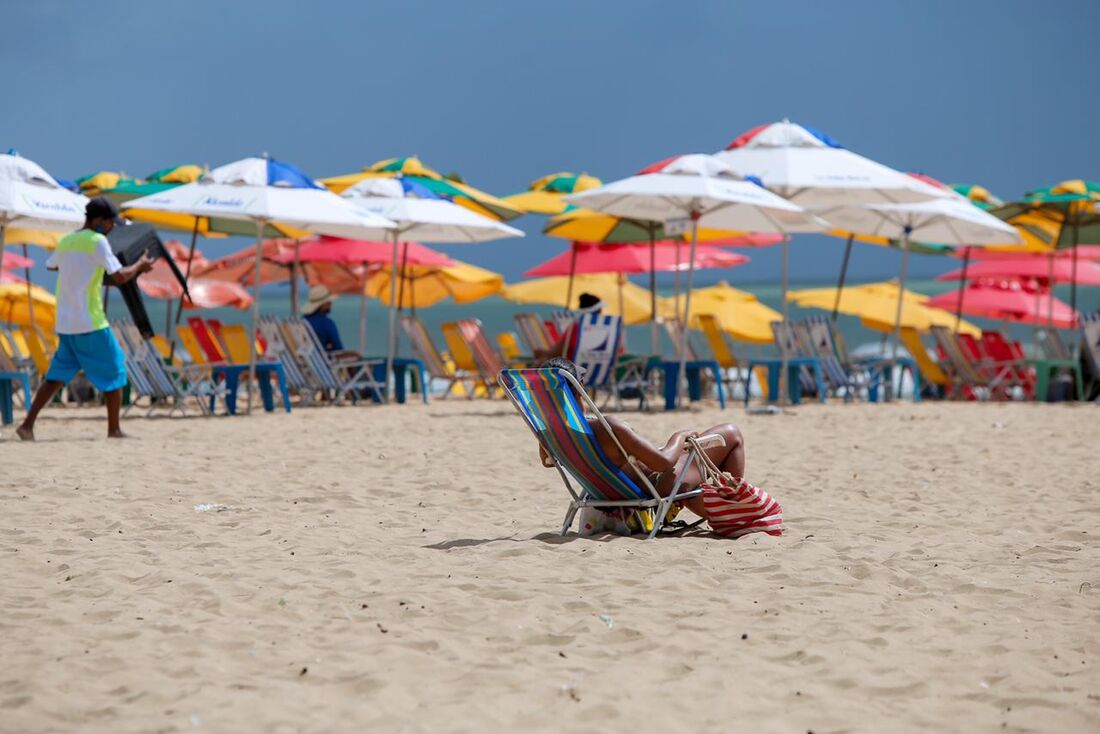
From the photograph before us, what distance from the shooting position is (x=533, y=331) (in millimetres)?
14125

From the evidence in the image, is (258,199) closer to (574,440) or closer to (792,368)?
(792,368)

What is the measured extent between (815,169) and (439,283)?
7.68 m

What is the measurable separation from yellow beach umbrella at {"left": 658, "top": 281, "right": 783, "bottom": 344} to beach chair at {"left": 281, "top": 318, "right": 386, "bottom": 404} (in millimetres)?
5243

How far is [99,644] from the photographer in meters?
3.40

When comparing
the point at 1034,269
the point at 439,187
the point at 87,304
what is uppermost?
the point at 439,187

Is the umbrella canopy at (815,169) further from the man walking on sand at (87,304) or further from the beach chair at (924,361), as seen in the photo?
the man walking on sand at (87,304)

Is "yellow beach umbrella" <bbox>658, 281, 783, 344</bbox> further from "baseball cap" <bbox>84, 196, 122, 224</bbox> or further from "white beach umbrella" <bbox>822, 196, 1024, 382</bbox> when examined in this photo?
"baseball cap" <bbox>84, 196, 122, 224</bbox>

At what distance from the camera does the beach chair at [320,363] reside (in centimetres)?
1178

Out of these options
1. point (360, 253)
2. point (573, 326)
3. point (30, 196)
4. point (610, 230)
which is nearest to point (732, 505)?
point (573, 326)

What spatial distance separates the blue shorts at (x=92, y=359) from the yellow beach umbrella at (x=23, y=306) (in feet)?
27.4

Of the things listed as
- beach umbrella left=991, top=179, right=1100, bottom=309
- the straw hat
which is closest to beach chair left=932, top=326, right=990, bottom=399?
beach umbrella left=991, top=179, right=1100, bottom=309

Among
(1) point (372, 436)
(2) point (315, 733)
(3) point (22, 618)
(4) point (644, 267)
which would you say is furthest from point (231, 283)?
(2) point (315, 733)

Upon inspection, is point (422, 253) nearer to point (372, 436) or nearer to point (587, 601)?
point (372, 436)

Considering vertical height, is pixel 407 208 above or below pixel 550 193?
below
